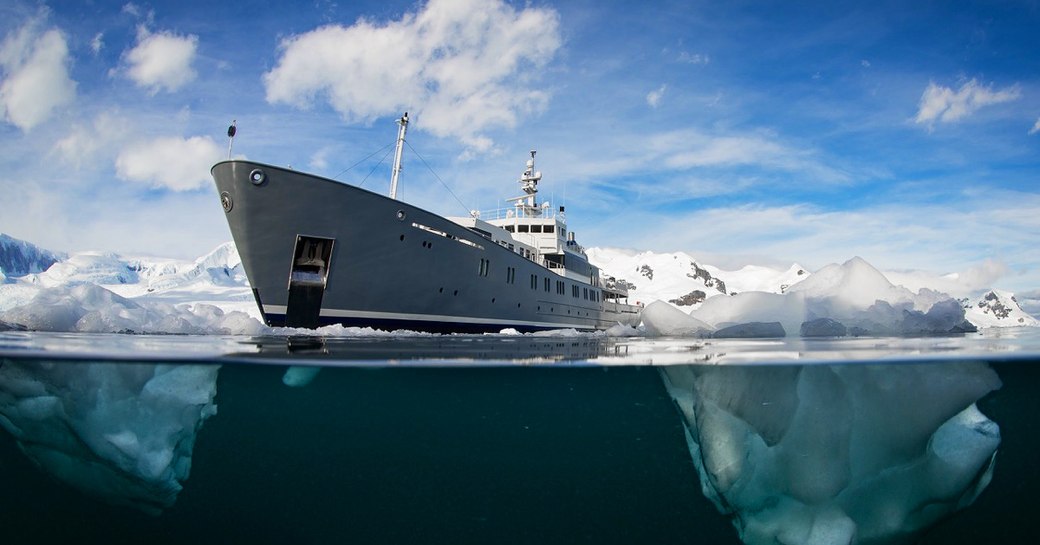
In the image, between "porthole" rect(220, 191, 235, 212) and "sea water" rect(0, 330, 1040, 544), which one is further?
"porthole" rect(220, 191, 235, 212)

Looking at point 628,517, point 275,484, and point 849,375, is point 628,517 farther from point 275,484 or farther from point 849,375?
point 275,484

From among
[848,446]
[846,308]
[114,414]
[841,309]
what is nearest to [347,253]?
[114,414]

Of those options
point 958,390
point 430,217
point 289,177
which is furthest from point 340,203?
point 958,390

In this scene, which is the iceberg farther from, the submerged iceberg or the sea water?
the sea water

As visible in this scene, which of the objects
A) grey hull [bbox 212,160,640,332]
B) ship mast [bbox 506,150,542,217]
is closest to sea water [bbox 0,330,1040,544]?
grey hull [bbox 212,160,640,332]

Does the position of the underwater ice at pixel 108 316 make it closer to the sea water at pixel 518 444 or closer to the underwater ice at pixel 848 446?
the sea water at pixel 518 444

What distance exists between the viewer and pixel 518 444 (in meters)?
11.7

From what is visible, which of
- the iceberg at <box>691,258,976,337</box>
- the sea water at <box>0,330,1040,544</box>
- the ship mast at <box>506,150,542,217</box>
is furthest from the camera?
the ship mast at <box>506,150,542,217</box>

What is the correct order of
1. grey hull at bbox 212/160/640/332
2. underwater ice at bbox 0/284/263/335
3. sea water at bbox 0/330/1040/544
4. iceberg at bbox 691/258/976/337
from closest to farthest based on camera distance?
sea water at bbox 0/330/1040/544
iceberg at bbox 691/258/976/337
underwater ice at bbox 0/284/263/335
grey hull at bbox 212/160/640/332

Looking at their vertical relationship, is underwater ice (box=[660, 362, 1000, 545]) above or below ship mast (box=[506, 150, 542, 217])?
below

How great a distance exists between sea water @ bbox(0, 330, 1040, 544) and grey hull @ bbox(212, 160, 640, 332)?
6.43m

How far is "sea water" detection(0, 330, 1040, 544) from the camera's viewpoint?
771 cm

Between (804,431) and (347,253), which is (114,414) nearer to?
(347,253)

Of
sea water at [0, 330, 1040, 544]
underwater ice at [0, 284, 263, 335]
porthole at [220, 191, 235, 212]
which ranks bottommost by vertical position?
sea water at [0, 330, 1040, 544]
